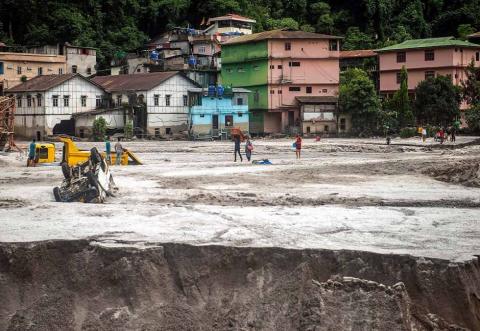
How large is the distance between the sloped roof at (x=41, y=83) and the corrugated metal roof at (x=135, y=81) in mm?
4163

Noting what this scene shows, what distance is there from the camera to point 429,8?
92500 millimetres

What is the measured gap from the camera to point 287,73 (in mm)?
67500

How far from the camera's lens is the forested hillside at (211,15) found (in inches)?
3110

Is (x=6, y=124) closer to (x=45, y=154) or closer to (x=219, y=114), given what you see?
(x=45, y=154)

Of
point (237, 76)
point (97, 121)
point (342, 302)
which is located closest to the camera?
point (342, 302)

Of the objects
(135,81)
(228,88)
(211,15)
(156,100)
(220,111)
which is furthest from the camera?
(211,15)

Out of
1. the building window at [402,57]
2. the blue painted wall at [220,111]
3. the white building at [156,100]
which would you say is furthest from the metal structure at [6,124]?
the building window at [402,57]

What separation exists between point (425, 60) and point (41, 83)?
1390 inches

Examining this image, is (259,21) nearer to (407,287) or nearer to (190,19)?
(190,19)

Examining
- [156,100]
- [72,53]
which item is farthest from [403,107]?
[72,53]

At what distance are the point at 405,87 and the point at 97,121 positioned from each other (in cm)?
2587

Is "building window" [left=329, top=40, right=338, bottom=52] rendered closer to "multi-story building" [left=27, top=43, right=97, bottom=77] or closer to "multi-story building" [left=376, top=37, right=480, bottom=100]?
"multi-story building" [left=376, top=37, right=480, bottom=100]

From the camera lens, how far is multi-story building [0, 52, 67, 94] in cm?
7062

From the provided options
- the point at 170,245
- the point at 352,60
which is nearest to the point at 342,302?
the point at 170,245
